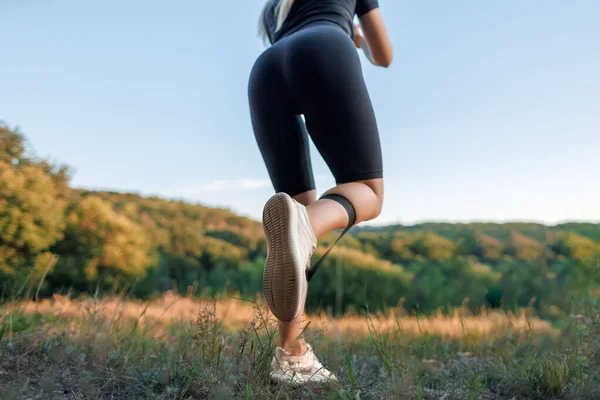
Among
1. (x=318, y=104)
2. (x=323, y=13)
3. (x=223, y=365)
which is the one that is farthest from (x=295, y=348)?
(x=323, y=13)

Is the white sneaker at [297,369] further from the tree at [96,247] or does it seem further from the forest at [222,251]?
the tree at [96,247]

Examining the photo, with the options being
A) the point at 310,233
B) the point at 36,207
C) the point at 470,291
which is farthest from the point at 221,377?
the point at 470,291

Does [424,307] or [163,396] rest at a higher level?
[163,396]

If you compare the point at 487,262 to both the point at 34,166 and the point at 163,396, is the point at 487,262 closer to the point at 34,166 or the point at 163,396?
the point at 34,166

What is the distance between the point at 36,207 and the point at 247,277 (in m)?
4.84

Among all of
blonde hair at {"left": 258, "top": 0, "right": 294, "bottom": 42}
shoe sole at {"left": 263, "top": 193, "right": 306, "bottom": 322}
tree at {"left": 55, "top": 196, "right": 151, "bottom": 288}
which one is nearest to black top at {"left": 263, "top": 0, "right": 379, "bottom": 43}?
blonde hair at {"left": 258, "top": 0, "right": 294, "bottom": 42}

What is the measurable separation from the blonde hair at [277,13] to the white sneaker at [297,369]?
3.71ft

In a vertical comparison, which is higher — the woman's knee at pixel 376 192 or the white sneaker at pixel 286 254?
the woman's knee at pixel 376 192

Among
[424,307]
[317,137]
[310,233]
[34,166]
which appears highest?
[34,166]

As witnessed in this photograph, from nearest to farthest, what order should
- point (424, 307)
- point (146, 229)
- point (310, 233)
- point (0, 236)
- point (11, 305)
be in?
point (310, 233)
point (11, 305)
point (0, 236)
point (424, 307)
point (146, 229)

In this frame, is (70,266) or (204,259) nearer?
(70,266)

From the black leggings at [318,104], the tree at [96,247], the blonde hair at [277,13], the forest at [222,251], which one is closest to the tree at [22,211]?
the forest at [222,251]

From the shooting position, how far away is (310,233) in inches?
55.2

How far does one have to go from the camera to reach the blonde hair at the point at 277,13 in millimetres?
1721
